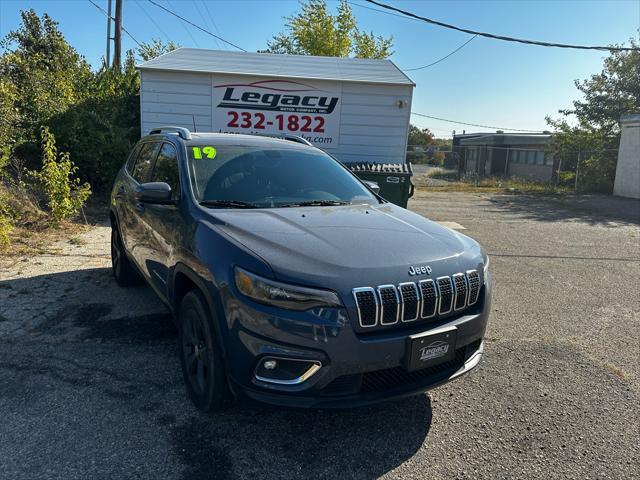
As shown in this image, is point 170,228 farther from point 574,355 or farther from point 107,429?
point 574,355

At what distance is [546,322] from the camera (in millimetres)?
4930

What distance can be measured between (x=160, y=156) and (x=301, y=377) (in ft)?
8.80

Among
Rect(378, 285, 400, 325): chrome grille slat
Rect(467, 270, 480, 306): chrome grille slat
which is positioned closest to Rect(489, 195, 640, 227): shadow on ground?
Rect(467, 270, 480, 306): chrome grille slat

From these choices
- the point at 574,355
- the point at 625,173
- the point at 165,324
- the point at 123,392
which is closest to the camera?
the point at 123,392

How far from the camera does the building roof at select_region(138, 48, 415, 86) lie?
35.7 feet

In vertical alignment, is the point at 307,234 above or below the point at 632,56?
below

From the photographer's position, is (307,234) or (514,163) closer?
(307,234)

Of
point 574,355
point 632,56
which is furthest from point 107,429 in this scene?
point 632,56

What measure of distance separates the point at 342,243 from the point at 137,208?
7.78ft

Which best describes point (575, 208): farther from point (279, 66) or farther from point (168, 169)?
point (168, 169)

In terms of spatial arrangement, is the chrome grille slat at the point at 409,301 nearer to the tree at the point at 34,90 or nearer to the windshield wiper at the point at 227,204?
the windshield wiper at the point at 227,204

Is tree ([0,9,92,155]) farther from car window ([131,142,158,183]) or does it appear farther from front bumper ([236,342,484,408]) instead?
front bumper ([236,342,484,408])

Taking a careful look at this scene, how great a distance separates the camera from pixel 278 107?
440 inches

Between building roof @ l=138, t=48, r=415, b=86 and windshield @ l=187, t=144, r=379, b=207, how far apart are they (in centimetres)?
731
